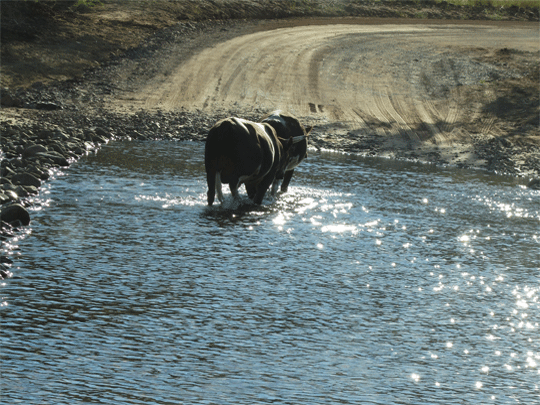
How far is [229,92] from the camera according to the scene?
93.5ft

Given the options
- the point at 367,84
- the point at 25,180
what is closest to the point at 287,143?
the point at 25,180

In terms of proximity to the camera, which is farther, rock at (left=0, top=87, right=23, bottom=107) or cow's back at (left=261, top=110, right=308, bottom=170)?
rock at (left=0, top=87, right=23, bottom=107)

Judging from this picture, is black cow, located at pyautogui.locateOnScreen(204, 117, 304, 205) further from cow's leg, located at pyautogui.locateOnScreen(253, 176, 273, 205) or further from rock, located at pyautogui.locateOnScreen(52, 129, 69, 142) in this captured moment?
rock, located at pyautogui.locateOnScreen(52, 129, 69, 142)

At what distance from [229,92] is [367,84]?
19.9 ft

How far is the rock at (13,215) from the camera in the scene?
1128cm

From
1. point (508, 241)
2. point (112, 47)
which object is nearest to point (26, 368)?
point (508, 241)

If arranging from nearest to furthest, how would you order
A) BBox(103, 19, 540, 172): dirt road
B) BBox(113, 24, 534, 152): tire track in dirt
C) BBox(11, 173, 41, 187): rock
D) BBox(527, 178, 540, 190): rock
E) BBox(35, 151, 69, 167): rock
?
1. BBox(11, 173, 41, 187): rock
2. BBox(35, 151, 69, 167): rock
3. BBox(527, 178, 540, 190): rock
4. BBox(103, 19, 540, 172): dirt road
5. BBox(113, 24, 534, 152): tire track in dirt

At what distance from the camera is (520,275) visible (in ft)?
35.3

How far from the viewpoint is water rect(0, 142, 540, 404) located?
6.76 metres

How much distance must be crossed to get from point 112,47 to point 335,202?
19.9 m

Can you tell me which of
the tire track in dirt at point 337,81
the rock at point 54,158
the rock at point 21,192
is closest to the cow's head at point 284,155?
the rock at point 21,192

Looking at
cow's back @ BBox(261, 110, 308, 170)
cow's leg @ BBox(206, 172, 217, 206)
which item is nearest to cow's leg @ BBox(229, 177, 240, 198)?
cow's leg @ BBox(206, 172, 217, 206)

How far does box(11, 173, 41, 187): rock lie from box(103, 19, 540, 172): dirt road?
1119cm

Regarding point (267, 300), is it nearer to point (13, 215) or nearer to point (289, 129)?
point (13, 215)
